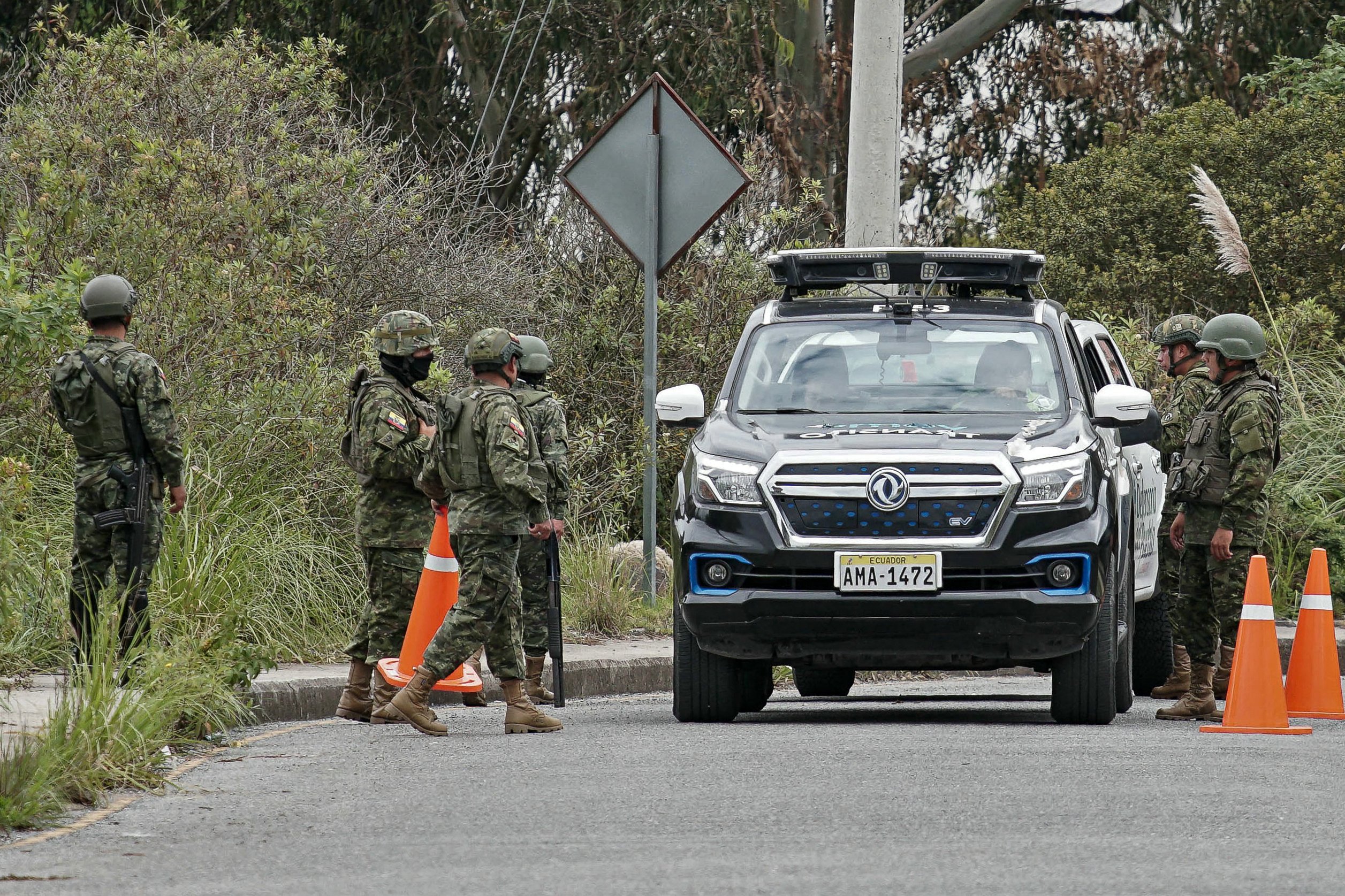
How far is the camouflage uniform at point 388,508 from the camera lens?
9969 millimetres

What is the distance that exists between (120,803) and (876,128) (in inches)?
340

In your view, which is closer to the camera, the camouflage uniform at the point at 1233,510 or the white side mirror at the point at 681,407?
the white side mirror at the point at 681,407

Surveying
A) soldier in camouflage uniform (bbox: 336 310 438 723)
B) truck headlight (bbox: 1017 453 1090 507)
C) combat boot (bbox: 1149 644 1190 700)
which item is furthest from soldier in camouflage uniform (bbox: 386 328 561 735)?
combat boot (bbox: 1149 644 1190 700)

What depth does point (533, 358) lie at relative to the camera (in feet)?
37.3

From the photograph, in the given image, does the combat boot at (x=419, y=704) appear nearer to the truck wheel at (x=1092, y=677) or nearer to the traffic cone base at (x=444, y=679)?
the traffic cone base at (x=444, y=679)

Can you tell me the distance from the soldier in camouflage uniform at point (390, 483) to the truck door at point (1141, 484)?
337cm

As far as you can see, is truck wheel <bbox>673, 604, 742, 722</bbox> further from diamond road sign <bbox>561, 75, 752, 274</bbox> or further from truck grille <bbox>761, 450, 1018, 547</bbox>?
diamond road sign <bbox>561, 75, 752, 274</bbox>

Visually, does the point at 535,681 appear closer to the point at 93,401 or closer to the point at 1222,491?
the point at 93,401

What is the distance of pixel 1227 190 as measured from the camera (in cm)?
2266

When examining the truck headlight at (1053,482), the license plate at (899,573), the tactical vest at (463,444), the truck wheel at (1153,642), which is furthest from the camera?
the truck wheel at (1153,642)

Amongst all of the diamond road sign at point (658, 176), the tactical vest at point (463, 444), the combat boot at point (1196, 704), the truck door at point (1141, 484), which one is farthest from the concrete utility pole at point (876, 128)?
the tactical vest at point (463, 444)

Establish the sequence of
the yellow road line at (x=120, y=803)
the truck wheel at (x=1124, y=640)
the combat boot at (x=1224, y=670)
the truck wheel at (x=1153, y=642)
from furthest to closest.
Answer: the truck wheel at (x=1153, y=642)
the combat boot at (x=1224, y=670)
the truck wheel at (x=1124, y=640)
the yellow road line at (x=120, y=803)

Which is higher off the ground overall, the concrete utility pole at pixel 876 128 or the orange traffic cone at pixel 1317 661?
the concrete utility pole at pixel 876 128

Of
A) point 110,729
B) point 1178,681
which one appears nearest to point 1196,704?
point 1178,681
